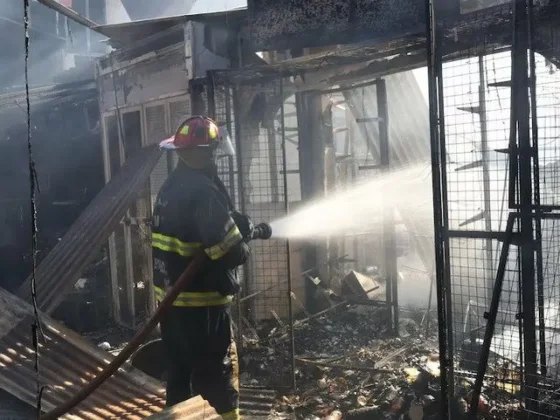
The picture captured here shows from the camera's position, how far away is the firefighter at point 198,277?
363cm

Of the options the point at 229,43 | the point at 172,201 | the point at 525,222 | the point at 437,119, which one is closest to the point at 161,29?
the point at 229,43

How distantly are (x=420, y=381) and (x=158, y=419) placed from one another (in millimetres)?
3019

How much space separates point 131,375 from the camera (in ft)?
16.9

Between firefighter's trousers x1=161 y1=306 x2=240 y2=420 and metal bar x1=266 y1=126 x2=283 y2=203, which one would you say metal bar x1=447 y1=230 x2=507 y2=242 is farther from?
metal bar x1=266 y1=126 x2=283 y2=203

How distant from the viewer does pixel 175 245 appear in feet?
12.1

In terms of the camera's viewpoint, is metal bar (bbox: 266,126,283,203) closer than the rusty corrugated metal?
No

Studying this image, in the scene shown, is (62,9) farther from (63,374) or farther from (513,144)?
(513,144)

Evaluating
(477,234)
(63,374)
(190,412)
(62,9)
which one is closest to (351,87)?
(477,234)

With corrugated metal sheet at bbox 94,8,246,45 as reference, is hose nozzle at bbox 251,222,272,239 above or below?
below

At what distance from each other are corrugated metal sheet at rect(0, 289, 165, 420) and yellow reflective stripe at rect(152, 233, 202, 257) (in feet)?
5.94

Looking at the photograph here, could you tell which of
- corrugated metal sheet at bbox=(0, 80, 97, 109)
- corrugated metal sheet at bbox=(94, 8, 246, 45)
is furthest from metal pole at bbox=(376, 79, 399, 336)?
corrugated metal sheet at bbox=(0, 80, 97, 109)

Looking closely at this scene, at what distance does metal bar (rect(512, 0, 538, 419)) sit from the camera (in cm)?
357

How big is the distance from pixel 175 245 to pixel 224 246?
1.51 feet

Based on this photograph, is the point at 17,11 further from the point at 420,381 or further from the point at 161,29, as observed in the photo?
the point at 420,381
